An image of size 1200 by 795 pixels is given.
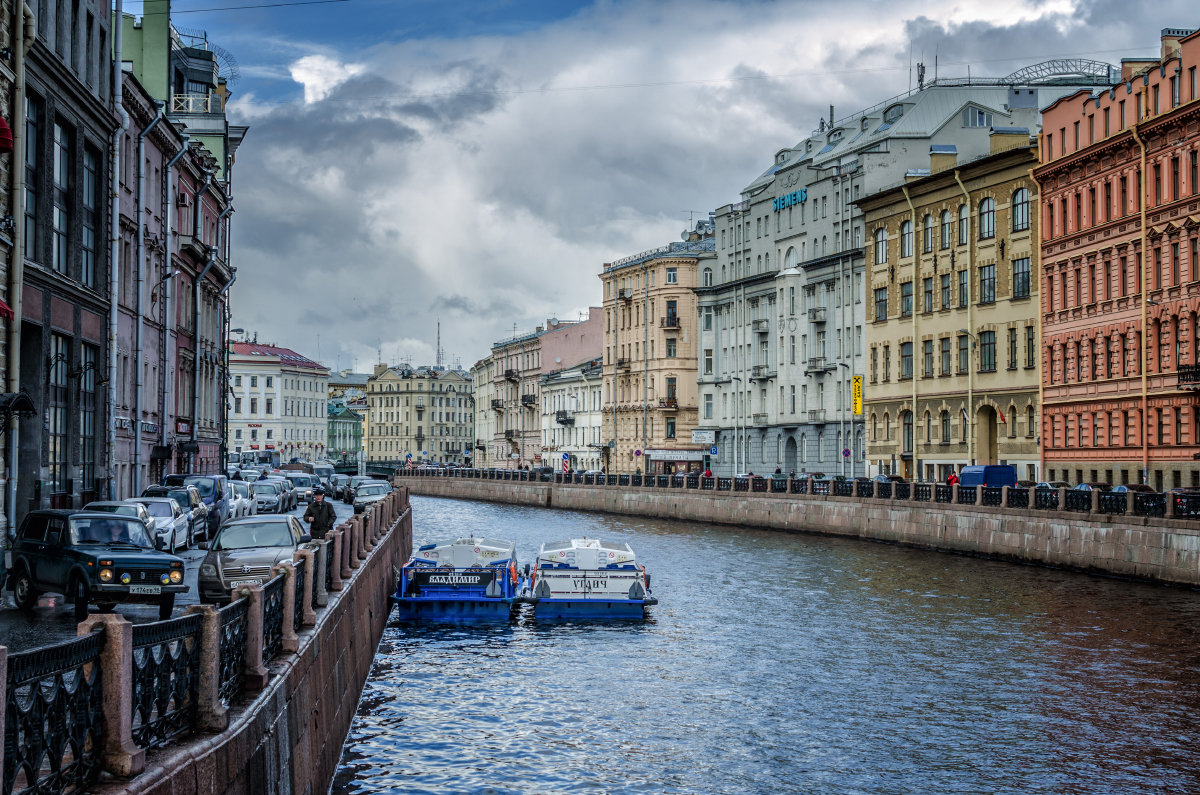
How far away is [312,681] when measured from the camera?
1645 cm

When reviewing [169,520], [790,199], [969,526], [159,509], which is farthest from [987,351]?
[169,520]

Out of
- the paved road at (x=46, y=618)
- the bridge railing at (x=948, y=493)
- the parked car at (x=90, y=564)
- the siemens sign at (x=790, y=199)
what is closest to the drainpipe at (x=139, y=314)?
the paved road at (x=46, y=618)

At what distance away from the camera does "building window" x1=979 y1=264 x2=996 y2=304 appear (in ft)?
235

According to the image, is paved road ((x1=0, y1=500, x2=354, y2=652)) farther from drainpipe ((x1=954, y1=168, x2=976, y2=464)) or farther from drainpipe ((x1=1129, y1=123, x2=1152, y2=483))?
drainpipe ((x1=954, y1=168, x2=976, y2=464))

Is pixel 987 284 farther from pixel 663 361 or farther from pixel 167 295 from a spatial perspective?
pixel 663 361

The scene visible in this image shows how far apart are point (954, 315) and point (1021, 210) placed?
27.1ft

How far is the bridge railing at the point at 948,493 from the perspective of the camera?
3950 cm

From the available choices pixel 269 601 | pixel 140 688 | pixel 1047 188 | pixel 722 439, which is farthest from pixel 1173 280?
pixel 722 439

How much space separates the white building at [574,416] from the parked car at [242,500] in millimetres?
77237

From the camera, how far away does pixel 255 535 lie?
1049 inches

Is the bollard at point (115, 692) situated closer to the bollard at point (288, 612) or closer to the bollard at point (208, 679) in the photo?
the bollard at point (208, 679)

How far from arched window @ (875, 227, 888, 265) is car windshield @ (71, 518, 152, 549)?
63.1 m

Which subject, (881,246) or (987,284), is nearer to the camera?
(987,284)

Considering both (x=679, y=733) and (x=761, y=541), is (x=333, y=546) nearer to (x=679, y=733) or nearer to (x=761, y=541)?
(x=679, y=733)
